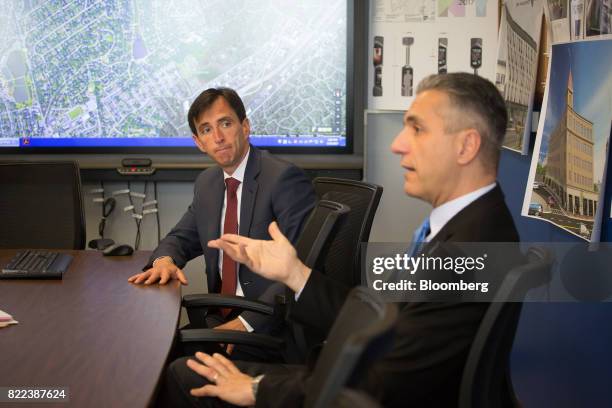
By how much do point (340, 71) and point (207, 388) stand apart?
2956 millimetres

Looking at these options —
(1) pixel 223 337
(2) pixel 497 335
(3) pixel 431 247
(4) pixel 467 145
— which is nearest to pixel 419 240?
(3) pixel 431 247

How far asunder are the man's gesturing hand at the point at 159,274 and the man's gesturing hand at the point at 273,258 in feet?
2.62

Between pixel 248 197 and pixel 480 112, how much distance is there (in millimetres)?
1469

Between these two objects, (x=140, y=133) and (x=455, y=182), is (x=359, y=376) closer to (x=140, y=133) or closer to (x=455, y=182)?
(x=455, y=182)

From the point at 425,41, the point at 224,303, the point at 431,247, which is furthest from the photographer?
the point at 425,41

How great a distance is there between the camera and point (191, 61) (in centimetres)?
445

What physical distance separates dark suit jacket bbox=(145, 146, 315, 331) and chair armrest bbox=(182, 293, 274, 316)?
8.7 inches

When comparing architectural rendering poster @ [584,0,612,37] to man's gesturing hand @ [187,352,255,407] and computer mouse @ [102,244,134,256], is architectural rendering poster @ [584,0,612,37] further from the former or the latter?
computer mouse @ [102,244,134,256]

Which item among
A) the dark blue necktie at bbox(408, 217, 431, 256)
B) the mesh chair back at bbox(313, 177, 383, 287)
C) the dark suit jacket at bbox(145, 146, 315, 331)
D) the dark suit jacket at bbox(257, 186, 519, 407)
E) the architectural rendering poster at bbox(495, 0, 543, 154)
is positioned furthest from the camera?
the architectural rendering poster at bbox(495, 0, 543, 154)

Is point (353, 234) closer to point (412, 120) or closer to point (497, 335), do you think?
point (412, 120)

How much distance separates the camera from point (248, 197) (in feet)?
9.62

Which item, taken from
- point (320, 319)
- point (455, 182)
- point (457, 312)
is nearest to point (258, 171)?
point (320, 319)

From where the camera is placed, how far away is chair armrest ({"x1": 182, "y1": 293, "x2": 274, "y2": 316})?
253cm

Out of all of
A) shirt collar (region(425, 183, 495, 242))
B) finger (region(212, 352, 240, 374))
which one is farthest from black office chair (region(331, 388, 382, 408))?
finger (region(212, 352, 240, 374))
